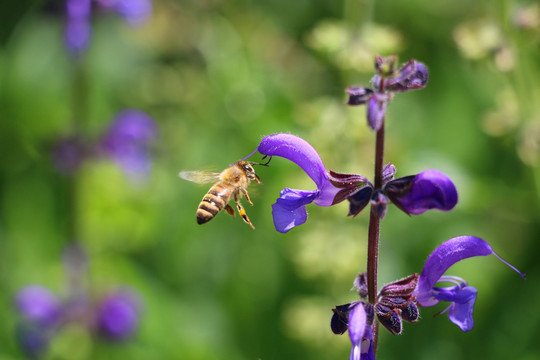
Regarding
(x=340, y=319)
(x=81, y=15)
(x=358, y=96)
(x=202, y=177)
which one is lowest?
(x=340, y=319)

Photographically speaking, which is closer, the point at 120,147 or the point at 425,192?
the point at 425,192

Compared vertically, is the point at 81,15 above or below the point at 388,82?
above

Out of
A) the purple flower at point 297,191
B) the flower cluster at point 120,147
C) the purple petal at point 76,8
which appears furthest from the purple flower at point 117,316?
the purple flower at point 297,191

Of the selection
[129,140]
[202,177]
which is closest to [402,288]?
[202,177]

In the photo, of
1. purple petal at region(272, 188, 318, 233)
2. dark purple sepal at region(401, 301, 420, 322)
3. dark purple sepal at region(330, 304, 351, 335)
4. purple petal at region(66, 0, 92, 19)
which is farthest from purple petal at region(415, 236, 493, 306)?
purple petal at region(66, 0, 92, 19)

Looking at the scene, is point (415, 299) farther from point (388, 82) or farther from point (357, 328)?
point (388, 82)

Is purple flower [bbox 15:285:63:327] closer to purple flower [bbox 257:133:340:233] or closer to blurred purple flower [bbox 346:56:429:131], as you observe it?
purple flower [bbox 257:133:340:233]
